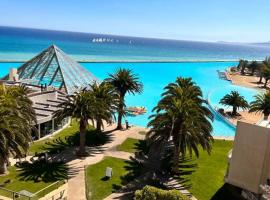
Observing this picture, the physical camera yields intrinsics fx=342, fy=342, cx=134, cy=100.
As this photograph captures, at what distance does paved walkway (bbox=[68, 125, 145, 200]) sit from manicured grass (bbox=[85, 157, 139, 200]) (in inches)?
16.6

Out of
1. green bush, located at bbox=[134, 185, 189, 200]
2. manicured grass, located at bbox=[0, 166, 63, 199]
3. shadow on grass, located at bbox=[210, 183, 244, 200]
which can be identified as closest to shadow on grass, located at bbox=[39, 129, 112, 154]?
manicured grass, located at bbox=[0, 166, 63, 199]

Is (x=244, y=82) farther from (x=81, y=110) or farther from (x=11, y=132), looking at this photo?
(x=11, y=132)

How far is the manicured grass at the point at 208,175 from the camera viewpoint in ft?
68.4

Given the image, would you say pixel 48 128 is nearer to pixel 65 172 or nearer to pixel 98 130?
pixel 98 130

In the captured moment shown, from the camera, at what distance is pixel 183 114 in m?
22.3

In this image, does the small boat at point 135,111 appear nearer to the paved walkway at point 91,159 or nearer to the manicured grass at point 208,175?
the paved walkway at point 91,159

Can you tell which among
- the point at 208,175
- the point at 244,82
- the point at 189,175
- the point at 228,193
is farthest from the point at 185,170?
the point at 244,82

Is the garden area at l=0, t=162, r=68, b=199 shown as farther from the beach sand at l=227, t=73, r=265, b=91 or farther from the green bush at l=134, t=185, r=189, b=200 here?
the beach sand at l=227, t=73, r=265, b=91

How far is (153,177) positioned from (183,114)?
4.52 m

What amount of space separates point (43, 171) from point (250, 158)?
42.0 ft

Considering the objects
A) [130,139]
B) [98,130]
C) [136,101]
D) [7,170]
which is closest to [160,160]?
[130,139]

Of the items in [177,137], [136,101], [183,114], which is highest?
[183,114]

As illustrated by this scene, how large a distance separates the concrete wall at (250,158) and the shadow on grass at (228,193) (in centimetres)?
125

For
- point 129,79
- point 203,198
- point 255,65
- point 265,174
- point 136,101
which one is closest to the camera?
point 265,174
